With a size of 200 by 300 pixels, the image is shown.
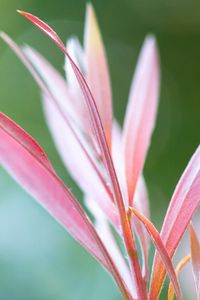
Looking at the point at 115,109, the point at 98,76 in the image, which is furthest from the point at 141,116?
the point at 115,109

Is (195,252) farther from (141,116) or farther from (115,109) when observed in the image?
(115,109)

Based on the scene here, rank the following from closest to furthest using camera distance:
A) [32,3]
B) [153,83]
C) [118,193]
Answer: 1. [118,193]
2. [153,83]
3. [32,3]

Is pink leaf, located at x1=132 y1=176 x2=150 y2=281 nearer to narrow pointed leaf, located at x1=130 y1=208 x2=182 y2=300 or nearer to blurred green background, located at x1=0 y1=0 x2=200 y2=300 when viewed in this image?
narrow pointed leaf, located at x1=130 y1=208 x2=182 y2=300

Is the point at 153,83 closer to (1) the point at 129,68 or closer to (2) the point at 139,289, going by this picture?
(2) the point at 139,289

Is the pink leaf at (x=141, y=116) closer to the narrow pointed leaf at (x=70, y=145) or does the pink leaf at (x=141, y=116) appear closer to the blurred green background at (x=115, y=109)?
the narrow pointed leaf at (x=70, y=145)

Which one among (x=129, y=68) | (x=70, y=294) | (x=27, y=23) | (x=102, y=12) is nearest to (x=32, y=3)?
(x=27, y=23)
